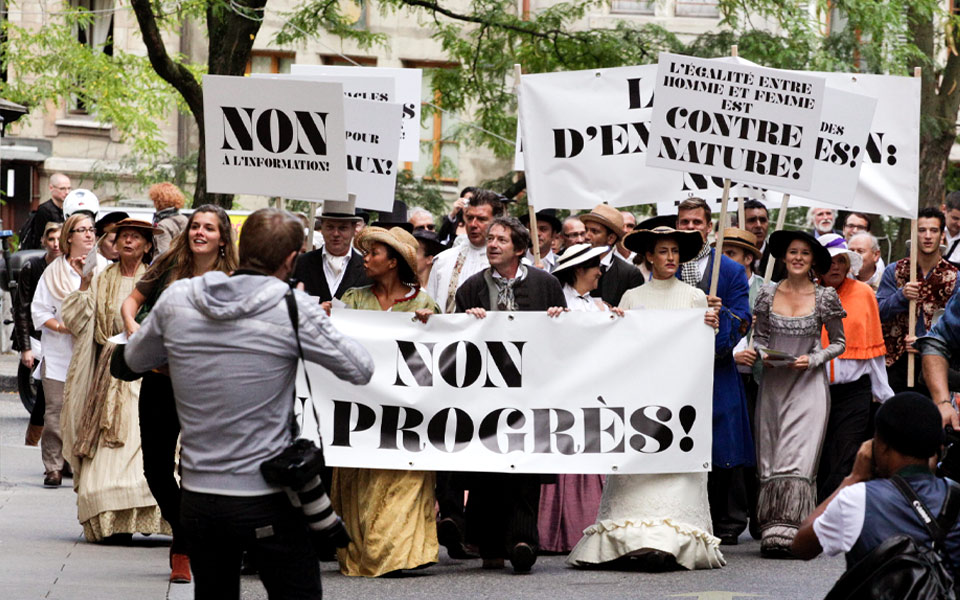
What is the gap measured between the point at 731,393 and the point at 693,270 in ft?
3.02

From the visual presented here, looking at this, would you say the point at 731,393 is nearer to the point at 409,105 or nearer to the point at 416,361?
the point at 416,361

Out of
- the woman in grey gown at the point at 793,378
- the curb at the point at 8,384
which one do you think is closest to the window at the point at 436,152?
the curb at the point at 8,384

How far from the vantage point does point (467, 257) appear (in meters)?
11.5

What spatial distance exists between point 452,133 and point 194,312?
24672 millimetres

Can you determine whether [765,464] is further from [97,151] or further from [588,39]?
[97,151]

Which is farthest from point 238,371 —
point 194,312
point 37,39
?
point 37,39

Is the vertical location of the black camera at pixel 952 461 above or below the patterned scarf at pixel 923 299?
below

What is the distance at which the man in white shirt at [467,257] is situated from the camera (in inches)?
448

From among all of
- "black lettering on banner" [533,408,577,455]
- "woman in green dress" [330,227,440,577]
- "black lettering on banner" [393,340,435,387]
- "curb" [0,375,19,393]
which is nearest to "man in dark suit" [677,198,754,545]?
"black lettering on banner" [533,408,577,455]

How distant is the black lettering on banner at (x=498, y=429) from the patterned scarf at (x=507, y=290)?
0.60m

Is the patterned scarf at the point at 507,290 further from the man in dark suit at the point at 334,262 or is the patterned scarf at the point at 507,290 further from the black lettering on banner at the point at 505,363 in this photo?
the man in dark suit at the point at 334,262

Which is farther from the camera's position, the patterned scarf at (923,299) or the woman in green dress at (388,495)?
the patterned scarf at (923,299)

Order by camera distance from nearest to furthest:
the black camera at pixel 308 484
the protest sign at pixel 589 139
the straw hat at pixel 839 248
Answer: the black camera at pixel 308 484 → the straw hat at pixel 839 248 → the protest sign at pixel 589 139

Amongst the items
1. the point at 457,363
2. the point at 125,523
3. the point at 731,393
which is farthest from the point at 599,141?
the point at 125,523
